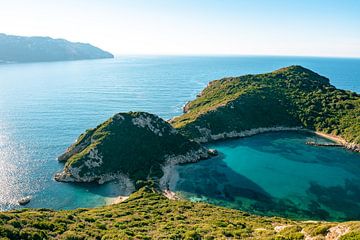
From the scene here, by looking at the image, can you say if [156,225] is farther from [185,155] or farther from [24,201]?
[185,155]

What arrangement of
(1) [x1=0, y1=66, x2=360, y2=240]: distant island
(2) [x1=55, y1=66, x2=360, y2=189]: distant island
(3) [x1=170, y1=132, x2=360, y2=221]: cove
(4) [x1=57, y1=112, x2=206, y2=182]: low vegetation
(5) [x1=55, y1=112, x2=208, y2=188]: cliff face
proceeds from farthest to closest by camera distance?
1. (2) [x1=55, y1=66, x2=360, y2=189]: distant island
2. (4) [x1=57, y1=112, x2=206, y2=182]: low vegetation
3. (5) [x1=55, y1=112, x2=208, y2=188]: cliff face
4. (3) [x1=170, y1=132, x2=360, y2=221]: cove
5. (1) [x1=0, y1=66, x2=360, y2=240]: distant island

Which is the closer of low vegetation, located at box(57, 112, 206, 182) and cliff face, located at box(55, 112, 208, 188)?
cliff face, located at box(55, 112, 208, 188)

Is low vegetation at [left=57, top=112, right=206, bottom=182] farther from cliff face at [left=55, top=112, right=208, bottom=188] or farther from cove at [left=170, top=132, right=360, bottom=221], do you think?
cove at [left=170, top=132, right=360, bottom=221]

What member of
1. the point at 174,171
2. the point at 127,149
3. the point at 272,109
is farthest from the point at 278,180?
the point at 272,109

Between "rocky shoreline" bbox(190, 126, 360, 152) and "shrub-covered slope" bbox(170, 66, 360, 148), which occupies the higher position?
"shrub-covered slope" bbox(170, 66, 360, 148)

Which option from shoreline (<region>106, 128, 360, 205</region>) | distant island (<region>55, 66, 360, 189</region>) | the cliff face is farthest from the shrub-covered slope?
the cliff face

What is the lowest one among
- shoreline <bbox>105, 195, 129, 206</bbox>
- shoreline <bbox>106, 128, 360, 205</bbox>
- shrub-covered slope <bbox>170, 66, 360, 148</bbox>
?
shoreline <bbox>105, 195, 129, 206</bbox>

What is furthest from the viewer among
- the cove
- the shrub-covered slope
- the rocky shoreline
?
the shrub-covered slope
